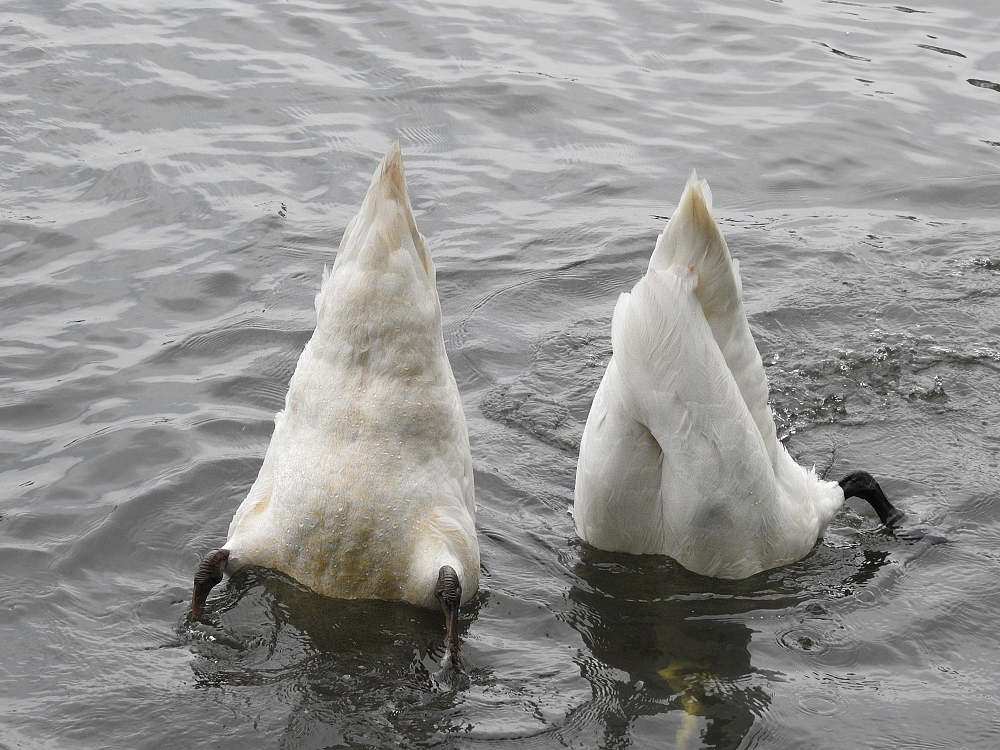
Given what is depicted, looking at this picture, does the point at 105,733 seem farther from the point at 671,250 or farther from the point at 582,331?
the point at 582,331

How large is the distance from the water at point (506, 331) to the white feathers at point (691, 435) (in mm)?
217

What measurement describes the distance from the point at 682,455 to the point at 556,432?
1647 millimetres

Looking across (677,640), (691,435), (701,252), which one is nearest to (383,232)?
(701,252)

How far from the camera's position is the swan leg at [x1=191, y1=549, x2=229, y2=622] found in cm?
478

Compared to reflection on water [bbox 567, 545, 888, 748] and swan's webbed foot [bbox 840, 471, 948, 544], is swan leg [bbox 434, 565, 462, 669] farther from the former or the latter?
swan's webbed foot [bbox 840, 471, 948, 544]

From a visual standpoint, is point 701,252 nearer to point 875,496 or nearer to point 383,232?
point 383,232

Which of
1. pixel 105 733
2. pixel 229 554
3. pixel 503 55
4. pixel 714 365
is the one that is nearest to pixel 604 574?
pixel 714 365

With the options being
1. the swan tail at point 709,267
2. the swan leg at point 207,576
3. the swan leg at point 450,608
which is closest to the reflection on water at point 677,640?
the swan leg at point 450,608

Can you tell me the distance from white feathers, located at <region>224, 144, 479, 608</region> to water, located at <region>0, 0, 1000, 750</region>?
0.23 metres

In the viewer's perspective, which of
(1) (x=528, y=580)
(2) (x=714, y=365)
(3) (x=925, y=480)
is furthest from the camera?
(3) (x=925, y=480)

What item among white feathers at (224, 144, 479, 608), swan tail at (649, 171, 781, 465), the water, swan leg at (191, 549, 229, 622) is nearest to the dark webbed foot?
the water

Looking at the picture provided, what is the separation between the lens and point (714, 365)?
15.8 feet

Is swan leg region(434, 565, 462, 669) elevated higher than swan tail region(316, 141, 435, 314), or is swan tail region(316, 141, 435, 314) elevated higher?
swan tail region(316, 141, 435, 314)

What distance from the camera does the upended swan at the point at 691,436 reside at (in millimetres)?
Answer: 4758
